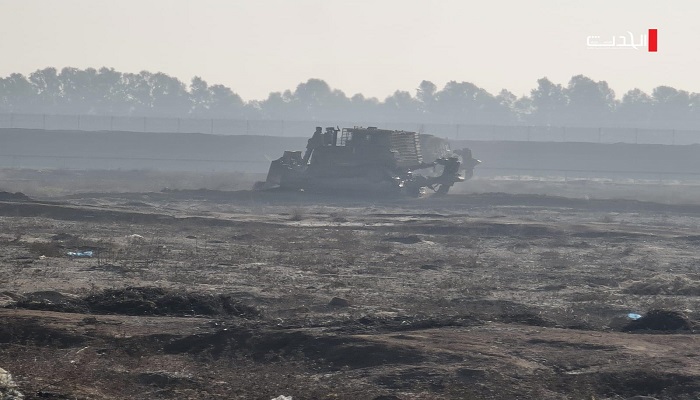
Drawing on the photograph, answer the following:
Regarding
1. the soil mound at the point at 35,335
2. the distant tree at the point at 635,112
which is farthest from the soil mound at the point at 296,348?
the distant tree at the point at 635,112

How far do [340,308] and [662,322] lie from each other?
14.8ft

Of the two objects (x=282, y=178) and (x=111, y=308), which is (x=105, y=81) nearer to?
(x=282, y=178)

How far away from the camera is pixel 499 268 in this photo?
22.8 meters

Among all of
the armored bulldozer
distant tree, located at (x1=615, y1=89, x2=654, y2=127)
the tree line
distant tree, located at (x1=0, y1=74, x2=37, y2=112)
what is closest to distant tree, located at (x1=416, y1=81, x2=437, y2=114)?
the tree line

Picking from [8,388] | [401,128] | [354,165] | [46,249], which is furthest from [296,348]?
Result: [401,128]

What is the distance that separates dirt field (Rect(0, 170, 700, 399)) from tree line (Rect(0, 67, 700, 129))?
14468 centimetres

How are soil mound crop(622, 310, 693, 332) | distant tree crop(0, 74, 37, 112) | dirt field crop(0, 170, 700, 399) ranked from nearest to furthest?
dirt field crop(0, 170, 700, 399) < soil mound crop(622, 310, 693, 332) < distant tree crop(0, 74, 37, 112)

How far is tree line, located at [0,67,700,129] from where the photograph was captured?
6880 inches

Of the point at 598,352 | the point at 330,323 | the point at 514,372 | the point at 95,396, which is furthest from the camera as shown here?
the point at 330,323

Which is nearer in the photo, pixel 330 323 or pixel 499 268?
pixel 330 323

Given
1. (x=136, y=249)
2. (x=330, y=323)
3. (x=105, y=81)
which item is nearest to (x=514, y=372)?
(x=330, y=323)

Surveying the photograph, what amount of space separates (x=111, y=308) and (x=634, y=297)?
8.58 m

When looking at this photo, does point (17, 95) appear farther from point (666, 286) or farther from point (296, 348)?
point (296, 348)

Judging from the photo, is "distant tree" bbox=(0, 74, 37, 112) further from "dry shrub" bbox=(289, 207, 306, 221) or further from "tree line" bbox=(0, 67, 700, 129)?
"dry shrub" bbox=(289, 207, 306, 221)
